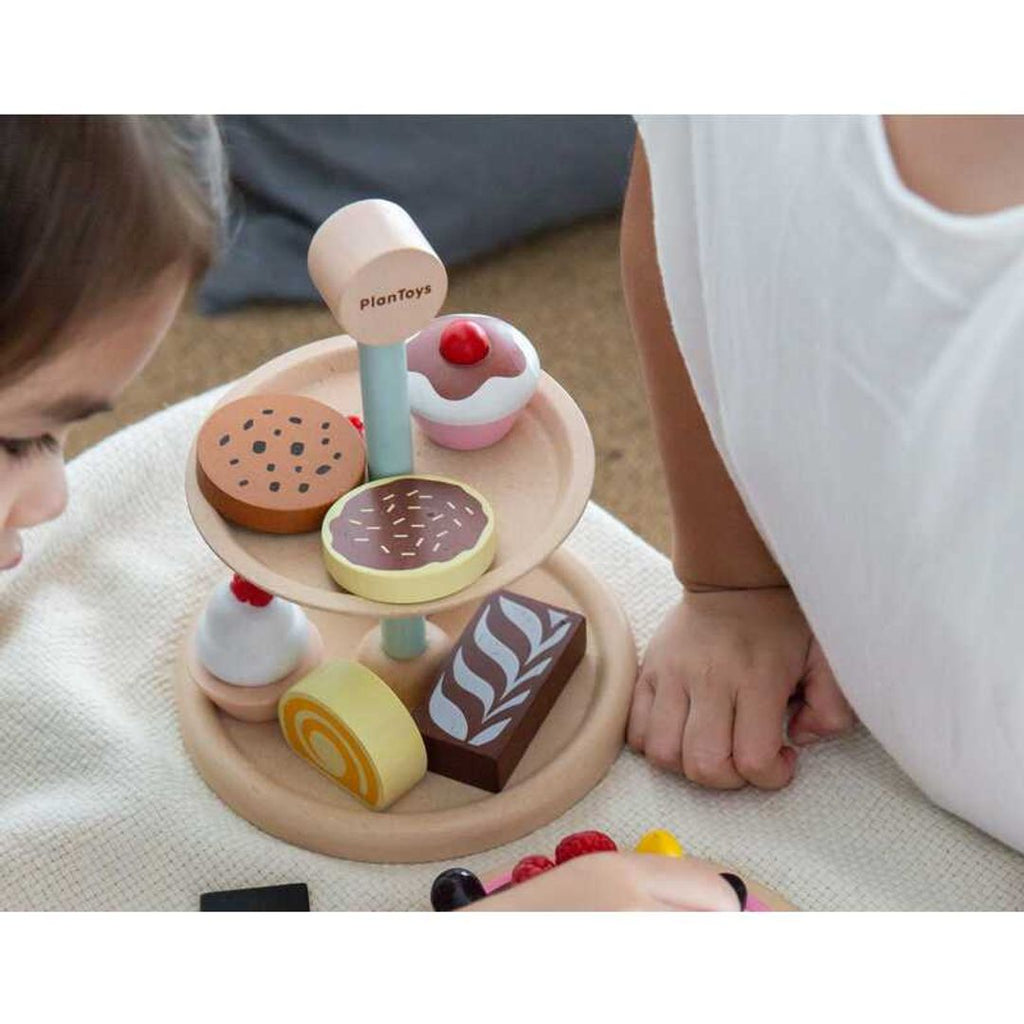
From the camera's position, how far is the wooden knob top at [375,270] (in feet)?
1.73

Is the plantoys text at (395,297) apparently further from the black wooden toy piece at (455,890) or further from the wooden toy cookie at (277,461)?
the black wooden toy piece at (455,890)

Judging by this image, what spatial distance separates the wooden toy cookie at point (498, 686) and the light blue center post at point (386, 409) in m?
0.10

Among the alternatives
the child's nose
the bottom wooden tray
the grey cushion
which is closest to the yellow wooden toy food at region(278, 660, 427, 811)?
the bottom wooden tray

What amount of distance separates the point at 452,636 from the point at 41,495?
20cm

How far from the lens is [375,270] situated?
530mm

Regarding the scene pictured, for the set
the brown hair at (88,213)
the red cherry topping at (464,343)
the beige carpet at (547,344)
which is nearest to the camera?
the brown hair at (88,213)

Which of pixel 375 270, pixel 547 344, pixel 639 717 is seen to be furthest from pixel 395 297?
pixel 547 344

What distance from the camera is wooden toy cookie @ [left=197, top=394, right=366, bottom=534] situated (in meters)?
0.60

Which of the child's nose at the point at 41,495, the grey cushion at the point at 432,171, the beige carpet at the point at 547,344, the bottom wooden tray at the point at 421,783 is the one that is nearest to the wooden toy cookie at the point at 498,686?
the bottom wooden tray at the point at 421,783

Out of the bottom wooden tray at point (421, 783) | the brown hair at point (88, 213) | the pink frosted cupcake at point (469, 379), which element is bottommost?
the bottom wooden tray at point (421, 783)
